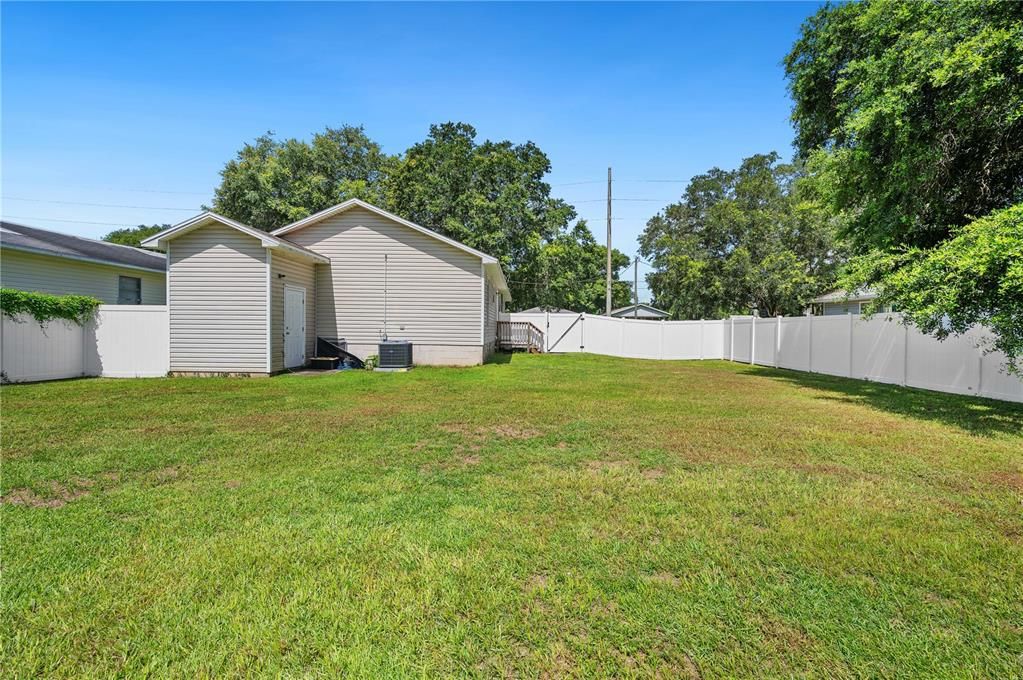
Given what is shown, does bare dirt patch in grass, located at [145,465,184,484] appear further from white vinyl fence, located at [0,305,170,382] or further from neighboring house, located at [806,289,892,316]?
neighboring house, located at [806,289,892,316]

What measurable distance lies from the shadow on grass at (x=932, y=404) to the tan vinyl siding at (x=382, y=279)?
9338mm

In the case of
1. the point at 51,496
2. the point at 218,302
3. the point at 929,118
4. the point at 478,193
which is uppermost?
the point at 478,193

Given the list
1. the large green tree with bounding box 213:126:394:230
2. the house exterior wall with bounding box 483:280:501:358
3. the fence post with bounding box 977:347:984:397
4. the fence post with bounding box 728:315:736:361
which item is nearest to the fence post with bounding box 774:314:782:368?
the fence post with bounding box 728:315:736:361

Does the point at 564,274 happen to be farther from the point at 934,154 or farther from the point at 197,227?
the point at 934,154

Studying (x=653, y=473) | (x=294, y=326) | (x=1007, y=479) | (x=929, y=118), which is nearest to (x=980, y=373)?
(x=929, y=118)

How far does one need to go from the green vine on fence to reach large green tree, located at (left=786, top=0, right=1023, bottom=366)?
15802 mm

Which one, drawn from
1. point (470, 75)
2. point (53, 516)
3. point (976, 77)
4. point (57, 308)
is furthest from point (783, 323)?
point (57, 308)

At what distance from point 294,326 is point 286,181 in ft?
61.1

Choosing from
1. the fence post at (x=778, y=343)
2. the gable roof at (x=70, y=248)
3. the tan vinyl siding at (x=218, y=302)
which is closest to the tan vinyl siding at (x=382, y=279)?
the tan vinyl siding at (x=218, y=302)

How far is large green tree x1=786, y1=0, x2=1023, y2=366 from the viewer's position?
264 inches

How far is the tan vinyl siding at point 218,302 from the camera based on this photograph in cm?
1145

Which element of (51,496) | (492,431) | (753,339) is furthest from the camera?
(753,339)

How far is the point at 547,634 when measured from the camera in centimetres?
210

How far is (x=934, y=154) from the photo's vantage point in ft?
25.9
